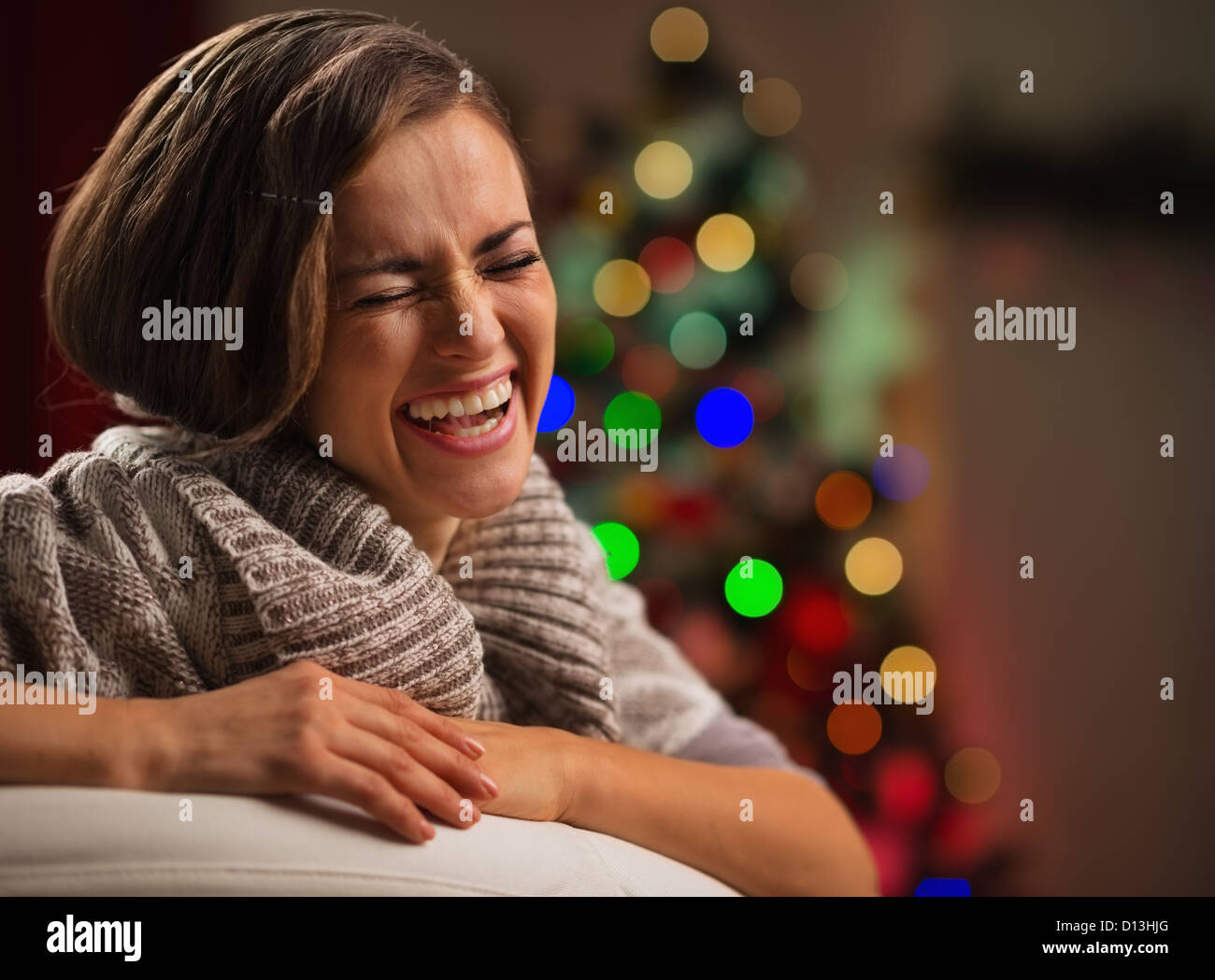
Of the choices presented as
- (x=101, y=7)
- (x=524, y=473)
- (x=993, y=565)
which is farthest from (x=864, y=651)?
(x=101, y=7)

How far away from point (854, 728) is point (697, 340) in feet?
2.90

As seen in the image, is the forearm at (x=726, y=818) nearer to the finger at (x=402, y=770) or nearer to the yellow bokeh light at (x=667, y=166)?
the finger at (x=402, y=770)

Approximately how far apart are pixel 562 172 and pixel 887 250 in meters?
0.90

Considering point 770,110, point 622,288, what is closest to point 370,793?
point 622,288

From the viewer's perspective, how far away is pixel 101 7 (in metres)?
2.14

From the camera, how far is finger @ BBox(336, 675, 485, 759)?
0.91 meters

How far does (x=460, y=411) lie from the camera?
1.08 meters

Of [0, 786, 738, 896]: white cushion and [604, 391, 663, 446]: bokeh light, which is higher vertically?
[604, 391, 663, 446]: bokeh light

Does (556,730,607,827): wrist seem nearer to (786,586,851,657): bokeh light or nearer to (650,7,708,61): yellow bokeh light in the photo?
(786,586,851,657): bokeh light

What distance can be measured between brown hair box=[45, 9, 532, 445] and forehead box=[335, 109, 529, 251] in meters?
0.02

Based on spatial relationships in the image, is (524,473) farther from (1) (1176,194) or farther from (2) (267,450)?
(1) (1176,194)

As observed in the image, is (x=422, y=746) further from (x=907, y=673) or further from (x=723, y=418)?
(x=907, y=673)

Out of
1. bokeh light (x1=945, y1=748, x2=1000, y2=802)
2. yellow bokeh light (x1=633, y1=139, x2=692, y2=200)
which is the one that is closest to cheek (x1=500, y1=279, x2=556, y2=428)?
yellow bokeh light (x1=633, y1=139, x2=692, y2=200)

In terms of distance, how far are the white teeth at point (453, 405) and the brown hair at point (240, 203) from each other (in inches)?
4.3
